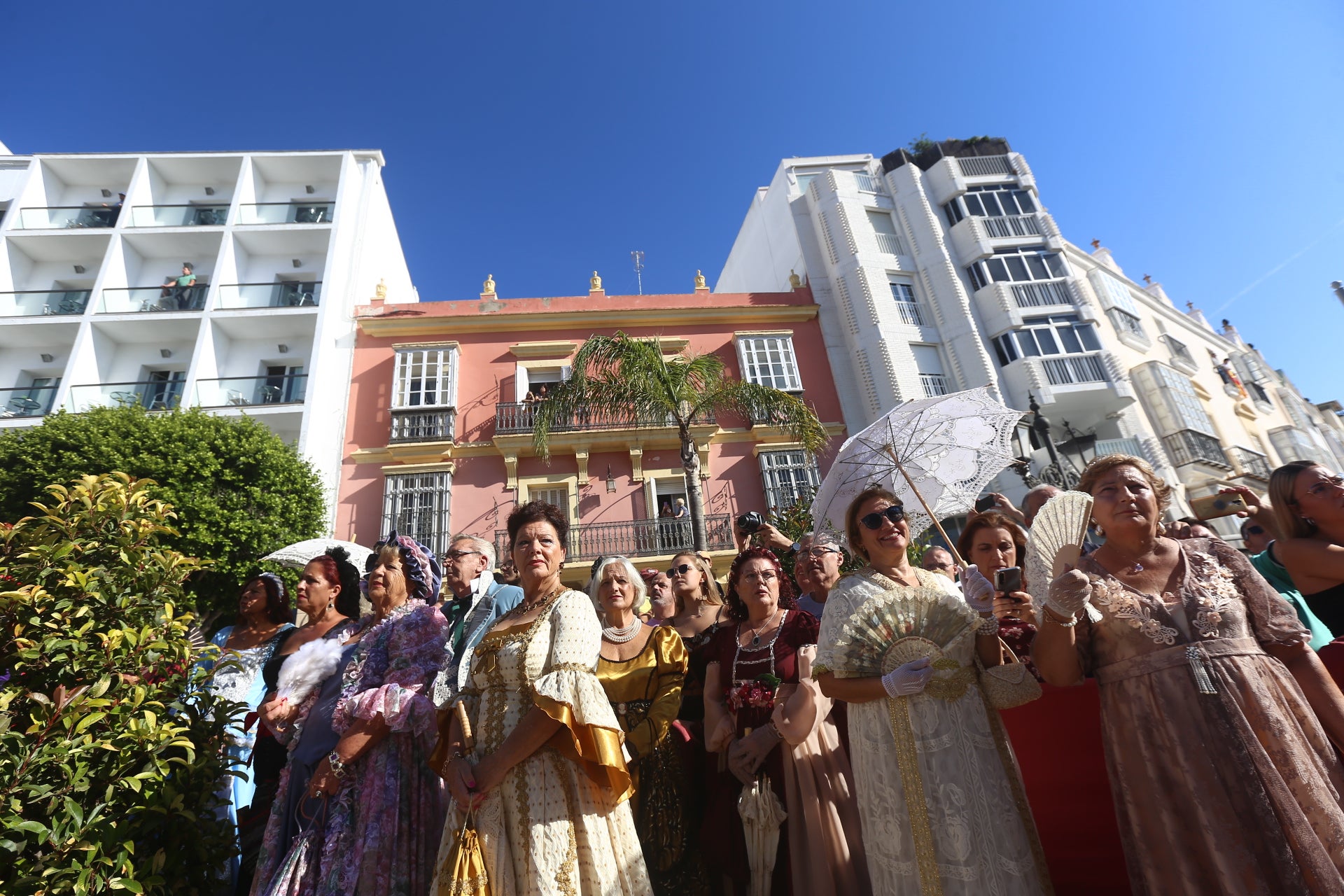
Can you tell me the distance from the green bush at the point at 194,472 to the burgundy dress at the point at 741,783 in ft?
36.4

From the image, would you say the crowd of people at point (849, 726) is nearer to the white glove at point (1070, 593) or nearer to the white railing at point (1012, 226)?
the white glove at point (1070, 593)

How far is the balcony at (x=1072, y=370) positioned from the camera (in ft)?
57.8

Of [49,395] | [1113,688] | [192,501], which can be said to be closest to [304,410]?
[192,501]

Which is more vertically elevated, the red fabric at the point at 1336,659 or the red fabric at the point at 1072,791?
the red fabric at the point at 1336,659

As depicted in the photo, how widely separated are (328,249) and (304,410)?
5.14 metres

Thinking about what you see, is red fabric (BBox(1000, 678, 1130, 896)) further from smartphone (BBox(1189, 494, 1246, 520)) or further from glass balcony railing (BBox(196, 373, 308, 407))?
glass balcony railing (BBox(196, 373, 308, 407))

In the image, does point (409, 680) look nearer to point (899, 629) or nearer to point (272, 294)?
point (899, 629)

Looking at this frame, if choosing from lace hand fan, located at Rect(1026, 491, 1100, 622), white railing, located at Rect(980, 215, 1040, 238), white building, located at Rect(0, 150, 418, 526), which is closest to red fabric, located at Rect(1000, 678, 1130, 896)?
lace hand fan, located at Rect(1026, 491, 1100, 622)

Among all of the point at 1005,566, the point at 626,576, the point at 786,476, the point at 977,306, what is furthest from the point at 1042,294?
the point at 626,576

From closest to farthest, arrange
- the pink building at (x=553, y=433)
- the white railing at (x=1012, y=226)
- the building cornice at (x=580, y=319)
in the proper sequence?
1. the pink building at (x=553, y=433)
2. the building cornice at (x=580, y=319)
3. the white railing at (x=1012, y=226)

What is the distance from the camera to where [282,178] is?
770 inches

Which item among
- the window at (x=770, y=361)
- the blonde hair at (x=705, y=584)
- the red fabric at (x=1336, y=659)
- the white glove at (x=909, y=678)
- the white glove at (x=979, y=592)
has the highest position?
the window at (x=770, y=361)

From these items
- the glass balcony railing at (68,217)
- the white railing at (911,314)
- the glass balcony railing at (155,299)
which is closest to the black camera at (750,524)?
the white railing at (911,314)

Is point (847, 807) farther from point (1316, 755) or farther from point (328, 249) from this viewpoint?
point (328, 249)
